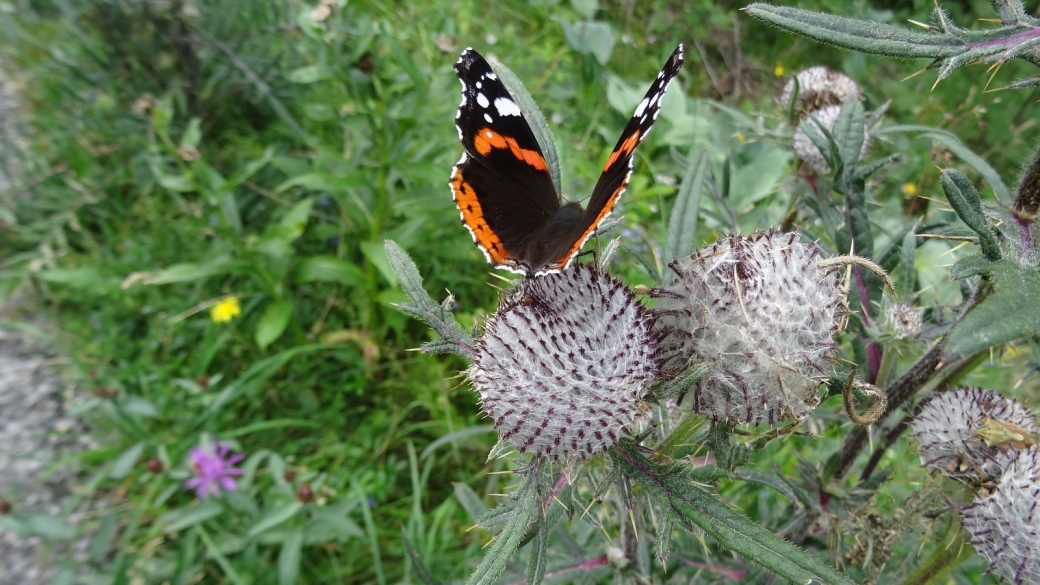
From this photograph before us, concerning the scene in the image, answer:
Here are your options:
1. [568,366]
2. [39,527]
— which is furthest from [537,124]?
[39,527]

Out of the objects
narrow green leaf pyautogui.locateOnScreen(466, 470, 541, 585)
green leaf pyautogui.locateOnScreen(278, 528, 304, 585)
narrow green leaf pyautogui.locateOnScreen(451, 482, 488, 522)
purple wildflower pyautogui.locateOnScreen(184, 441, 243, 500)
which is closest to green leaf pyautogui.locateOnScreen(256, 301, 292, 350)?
purple wildflower pyautogui.locateOnScreen(184, 441, 243, 500)

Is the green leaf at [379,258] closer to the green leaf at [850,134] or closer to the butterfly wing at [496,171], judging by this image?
the butterfly wing at [496,171]

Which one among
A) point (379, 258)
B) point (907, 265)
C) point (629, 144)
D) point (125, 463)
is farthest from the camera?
point (379, 258)

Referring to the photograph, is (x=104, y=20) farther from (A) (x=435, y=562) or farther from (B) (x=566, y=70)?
(A) (x=435, y=562)

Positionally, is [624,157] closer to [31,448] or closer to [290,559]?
[290,559]

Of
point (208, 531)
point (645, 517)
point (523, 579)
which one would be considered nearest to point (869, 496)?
point (645, 517)

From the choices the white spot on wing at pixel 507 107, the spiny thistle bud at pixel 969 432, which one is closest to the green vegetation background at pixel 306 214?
the white spot on wing at pixel 507 107
